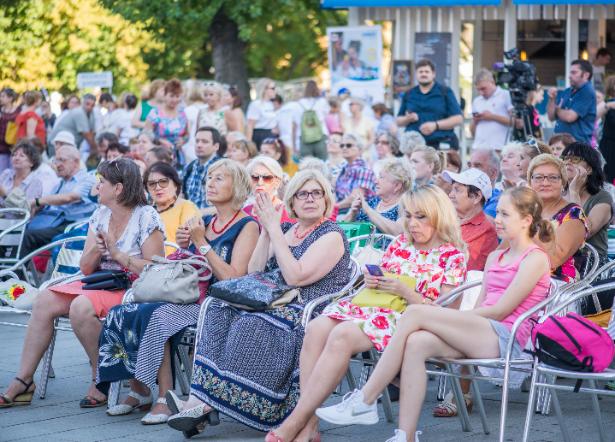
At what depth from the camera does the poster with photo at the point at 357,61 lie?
16.9 metres

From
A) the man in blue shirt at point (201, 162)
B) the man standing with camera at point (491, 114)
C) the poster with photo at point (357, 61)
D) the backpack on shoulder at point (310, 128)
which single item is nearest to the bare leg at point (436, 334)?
the man in blue shirt at point (201, 162)

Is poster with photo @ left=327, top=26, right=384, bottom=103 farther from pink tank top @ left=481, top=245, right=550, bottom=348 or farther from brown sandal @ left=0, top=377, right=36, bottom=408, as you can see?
pink tank top @ left=481, top=245, right=550, bottom=348

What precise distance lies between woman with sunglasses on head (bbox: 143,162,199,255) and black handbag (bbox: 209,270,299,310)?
5.65 feet

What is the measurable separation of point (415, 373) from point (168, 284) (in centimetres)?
162

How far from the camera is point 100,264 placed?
6918 mm

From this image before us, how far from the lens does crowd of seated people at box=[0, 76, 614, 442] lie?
5.43 m

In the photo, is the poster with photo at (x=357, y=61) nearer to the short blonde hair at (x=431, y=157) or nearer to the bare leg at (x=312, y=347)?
the short blonde hair at (x=431, y=157)

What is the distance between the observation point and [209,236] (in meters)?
6.69

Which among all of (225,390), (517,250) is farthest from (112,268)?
(517,250)

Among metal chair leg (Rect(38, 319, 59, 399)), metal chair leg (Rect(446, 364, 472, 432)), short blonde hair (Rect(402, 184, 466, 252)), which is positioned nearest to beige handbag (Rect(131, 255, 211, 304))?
metal chair leg (Rect(38, 319, 59, 399))

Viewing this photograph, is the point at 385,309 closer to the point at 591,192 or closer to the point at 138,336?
the point at 138,336

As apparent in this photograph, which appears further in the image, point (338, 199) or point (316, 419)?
point (338, 199)

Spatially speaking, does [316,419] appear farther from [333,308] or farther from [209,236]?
[209,236]

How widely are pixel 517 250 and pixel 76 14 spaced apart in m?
30.7
